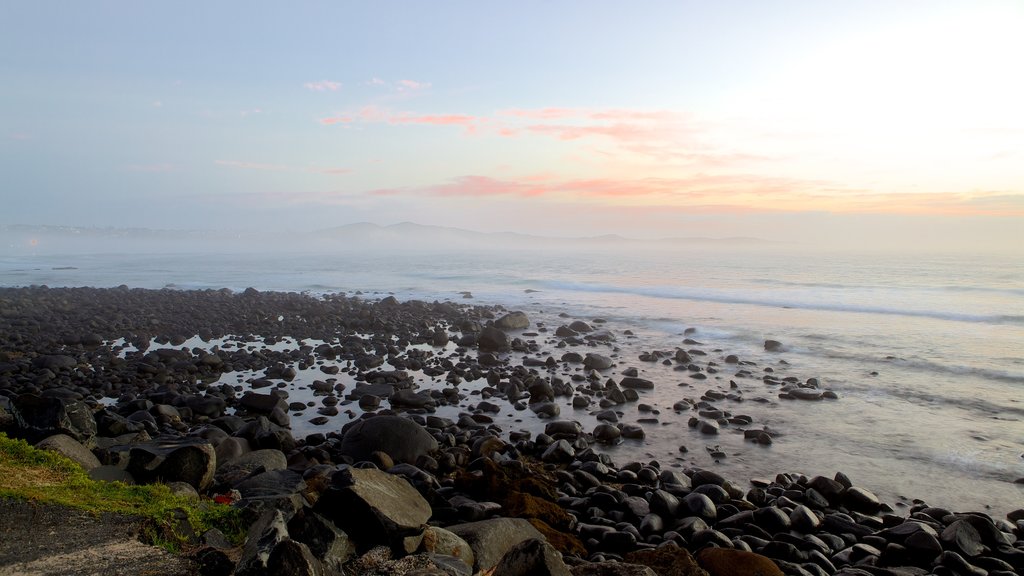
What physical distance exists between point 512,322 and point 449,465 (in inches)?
639

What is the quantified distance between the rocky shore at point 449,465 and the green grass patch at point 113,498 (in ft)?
0.82

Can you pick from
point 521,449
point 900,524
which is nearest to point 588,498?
point 521,449

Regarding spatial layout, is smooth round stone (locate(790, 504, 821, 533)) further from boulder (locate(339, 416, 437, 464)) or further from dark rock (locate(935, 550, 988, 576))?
boulder (locate(339, 416, 437, 464))

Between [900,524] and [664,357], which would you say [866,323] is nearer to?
[664,357]

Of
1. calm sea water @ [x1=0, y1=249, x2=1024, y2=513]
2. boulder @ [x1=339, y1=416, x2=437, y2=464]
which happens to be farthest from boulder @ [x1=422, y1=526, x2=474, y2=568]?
calm sea water @ [x1=0, y1=249, x2=1024, y2=513]

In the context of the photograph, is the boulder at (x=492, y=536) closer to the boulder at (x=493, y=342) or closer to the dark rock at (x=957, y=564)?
the dark rock at (x=957, y=564)

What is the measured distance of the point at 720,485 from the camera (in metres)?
8.33

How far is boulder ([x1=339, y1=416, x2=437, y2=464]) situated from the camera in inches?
364

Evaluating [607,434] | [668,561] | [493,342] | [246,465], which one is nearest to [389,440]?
[246,465]

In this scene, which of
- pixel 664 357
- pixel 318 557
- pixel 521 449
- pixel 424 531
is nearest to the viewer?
pixel 318 557

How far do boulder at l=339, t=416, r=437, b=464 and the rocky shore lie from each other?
3 cm

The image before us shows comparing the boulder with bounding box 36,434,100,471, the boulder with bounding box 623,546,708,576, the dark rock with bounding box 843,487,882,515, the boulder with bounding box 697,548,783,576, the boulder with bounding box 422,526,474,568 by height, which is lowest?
the dark rock with bounding box 843,487,882,515

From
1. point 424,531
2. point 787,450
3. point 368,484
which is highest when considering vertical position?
point 368,484

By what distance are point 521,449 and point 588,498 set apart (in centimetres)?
239
